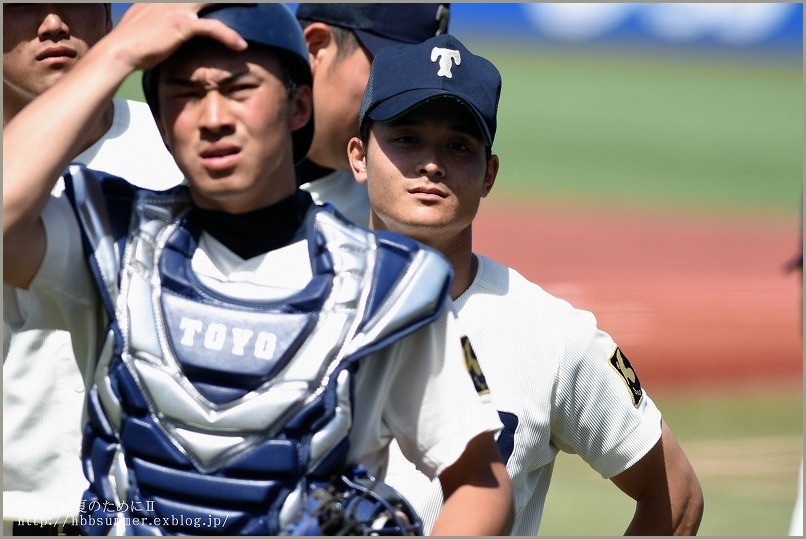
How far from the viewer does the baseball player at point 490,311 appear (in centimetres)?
314

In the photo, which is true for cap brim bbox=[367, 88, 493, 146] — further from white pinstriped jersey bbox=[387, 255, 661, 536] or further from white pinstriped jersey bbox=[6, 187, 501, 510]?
white pinstriped jersey bbox=[6, 187, 501, 510]

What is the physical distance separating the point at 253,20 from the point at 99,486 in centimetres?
85

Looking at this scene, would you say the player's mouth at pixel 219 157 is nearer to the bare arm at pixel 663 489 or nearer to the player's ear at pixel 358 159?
the player's ear at pixel 358 159

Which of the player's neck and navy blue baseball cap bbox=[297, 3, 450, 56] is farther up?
navy blue baseball cap bbox=[297, 3, 450, 56]

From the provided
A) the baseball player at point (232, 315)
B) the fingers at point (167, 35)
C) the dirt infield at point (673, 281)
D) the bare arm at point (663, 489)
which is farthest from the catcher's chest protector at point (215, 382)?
the dirt infield at point (673, 281)

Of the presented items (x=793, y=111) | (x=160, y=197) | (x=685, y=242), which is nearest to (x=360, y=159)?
(x=160, y=197)

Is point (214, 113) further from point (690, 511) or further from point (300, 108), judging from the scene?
point (690, 511)

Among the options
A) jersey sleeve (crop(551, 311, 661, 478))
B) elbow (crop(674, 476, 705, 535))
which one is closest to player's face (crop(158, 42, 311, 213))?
jersey sleeve (crop(551, 311, 661, 478))

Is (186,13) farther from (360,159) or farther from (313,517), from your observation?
(360,159)

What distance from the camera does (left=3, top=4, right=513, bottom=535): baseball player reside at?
7.25 ft

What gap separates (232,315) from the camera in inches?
89.0

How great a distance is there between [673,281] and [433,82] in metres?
10.7

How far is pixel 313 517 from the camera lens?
221cm

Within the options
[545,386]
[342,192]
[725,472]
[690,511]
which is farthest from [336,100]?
[725,472]
